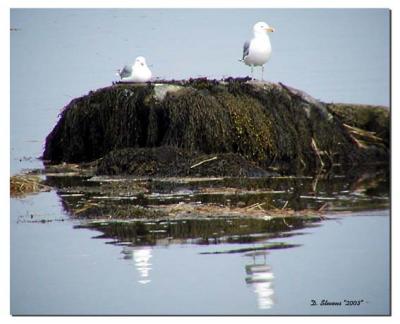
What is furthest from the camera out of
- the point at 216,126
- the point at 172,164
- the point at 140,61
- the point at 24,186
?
the point at 216,126

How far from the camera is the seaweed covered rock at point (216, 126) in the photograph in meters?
11.4

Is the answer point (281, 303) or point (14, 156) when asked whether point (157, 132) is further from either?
point (281, 303)

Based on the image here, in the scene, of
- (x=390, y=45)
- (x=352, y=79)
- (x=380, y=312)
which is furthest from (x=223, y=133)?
(x=380, y=312)

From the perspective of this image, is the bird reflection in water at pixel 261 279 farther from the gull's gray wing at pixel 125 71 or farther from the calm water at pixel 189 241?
the gull's gray wing at pixel 125 71

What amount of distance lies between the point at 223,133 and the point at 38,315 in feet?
12.6

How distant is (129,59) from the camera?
1110 cm

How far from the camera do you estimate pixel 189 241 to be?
8.48m

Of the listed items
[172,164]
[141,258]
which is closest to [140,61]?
[172,164]

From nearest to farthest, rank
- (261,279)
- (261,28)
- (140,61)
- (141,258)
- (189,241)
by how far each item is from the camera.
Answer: (261,279)
(141,258)
(189,241)
(261,28)
(140,61)

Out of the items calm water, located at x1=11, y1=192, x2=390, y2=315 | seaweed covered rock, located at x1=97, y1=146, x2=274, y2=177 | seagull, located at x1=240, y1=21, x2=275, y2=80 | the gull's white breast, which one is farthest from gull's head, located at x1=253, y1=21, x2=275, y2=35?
calm water, located at x1=11, y1=192, x2=390, y2=315

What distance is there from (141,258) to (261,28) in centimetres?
277

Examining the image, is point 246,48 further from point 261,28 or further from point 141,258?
point 141,258

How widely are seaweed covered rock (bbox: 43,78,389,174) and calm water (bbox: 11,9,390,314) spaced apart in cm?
22

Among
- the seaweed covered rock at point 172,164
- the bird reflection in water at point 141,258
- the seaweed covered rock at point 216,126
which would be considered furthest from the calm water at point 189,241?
the seaweed covered rock at point 172,164
